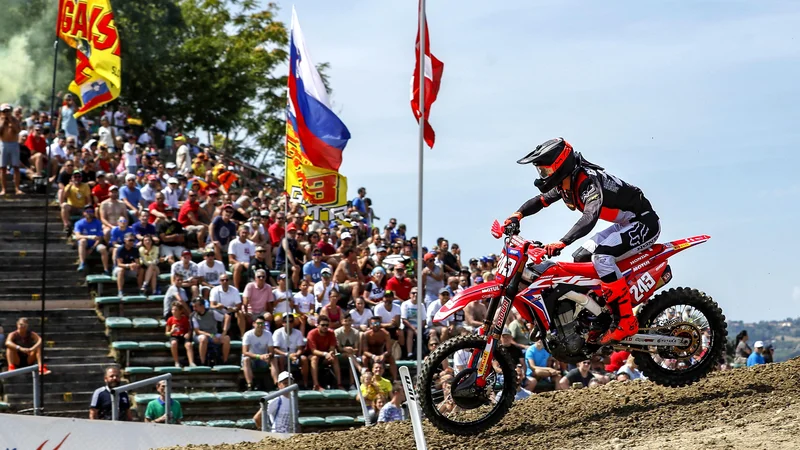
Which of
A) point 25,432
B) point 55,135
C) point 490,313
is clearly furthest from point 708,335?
point 55,135

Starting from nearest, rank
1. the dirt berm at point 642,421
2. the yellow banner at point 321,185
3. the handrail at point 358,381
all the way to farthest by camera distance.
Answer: the dirt berm at point 642,421 → the handrail at point 358,381 → the yellow banner at point 321,185

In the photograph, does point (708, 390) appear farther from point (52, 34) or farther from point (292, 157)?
point (52, 34)

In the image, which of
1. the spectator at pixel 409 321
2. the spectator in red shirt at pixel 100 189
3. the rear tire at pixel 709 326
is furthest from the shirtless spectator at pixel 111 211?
the rear tire at pixel 709 326

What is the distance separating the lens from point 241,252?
20391 mm

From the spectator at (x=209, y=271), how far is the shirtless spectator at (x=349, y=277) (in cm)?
210

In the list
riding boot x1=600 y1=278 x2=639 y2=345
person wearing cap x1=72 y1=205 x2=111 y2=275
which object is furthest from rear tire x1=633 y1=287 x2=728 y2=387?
person wearing cap x1=72 y1=205 x2=111 y2=275

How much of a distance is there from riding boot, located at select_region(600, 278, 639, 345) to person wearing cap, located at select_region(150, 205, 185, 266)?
1117 centimetres

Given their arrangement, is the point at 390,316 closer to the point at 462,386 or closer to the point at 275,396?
the point at 275,396

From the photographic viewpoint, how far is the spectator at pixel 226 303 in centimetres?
1872

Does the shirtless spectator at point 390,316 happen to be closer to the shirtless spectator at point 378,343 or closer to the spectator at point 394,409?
the shirtless spectator at point 378,343

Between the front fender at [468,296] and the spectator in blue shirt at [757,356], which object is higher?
the front fender at [468,296]

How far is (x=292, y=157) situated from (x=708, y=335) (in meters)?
8.63

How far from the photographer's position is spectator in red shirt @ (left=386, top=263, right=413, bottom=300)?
20234 mm

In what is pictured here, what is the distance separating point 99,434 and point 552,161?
604 cm
